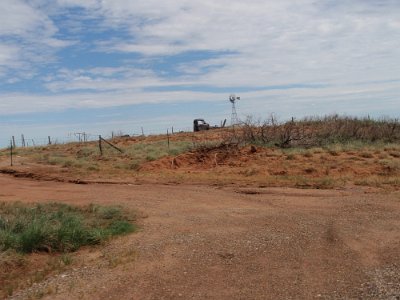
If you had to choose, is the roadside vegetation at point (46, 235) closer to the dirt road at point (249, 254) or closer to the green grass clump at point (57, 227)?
the green grass clump at point (57, 227)

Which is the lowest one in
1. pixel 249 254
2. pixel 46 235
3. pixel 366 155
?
pixel 249 254

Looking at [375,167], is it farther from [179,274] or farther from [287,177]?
[179,274]

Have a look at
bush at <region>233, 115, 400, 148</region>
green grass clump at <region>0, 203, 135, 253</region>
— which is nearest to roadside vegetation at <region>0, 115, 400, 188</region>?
bush at <region>233, 115, 400, 148</region>

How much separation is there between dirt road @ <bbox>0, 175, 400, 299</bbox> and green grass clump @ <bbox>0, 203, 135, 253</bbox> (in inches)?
14.2

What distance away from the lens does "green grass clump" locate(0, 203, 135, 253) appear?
8.37 metres

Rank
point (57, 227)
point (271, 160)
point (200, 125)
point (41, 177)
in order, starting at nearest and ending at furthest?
point (57, 227) → point (41, 177) → point (271, 160) → point (200, 125)

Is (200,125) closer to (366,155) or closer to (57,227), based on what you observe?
(366,155)

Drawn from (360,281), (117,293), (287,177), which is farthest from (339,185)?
(117,293)

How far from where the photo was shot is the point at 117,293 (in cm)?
646

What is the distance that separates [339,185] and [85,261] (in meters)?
9.56

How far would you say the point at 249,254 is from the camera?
7.85 metres

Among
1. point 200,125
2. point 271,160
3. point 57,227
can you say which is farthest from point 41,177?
point 200,125

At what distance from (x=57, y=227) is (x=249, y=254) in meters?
3.43

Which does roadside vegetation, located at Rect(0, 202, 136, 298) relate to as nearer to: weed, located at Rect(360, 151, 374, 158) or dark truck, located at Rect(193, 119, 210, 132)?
weed, located at Rect(360, 151, 374, 158)
